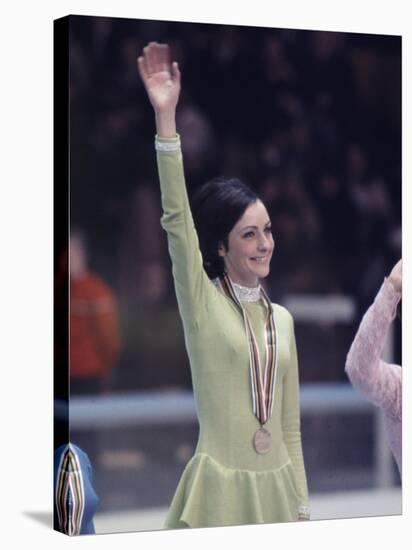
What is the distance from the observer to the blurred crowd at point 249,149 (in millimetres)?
7598

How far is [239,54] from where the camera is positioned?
7938 millimetres

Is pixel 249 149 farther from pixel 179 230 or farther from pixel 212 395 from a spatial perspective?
pixel 212 395

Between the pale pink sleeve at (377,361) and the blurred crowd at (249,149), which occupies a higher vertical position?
the blurred crowd at (249,149)

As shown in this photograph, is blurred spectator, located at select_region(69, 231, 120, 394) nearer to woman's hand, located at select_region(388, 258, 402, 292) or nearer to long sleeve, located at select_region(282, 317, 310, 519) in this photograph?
long sleeve, located at select_region(282, 317, 310, 519)

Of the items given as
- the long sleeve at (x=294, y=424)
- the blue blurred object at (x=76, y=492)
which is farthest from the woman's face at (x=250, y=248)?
the blue blurred object at (x=76, y=492)

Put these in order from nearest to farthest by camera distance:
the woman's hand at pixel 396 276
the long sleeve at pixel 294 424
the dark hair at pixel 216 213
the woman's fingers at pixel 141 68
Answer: the woman's fingers at pixel 141 68, the dark hair at pixel 216 213, the long sleeve at pixel 294 424, the woman's hand at pixel 396 276

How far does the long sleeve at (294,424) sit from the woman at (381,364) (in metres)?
0.35

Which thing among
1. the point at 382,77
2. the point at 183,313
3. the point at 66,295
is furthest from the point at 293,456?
the point at 382,77

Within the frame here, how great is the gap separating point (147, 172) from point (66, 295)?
683 mm

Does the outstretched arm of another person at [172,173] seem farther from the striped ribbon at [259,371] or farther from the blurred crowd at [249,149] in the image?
the striped ribbon at [259,371]

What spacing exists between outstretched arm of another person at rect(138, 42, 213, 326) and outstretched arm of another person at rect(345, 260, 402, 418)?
1.01 meters

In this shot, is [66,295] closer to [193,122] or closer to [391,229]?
[193,122]

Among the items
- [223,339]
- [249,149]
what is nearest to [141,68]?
[249,149]

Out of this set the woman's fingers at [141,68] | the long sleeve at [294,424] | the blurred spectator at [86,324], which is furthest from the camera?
the long sleeve at [294,424]
